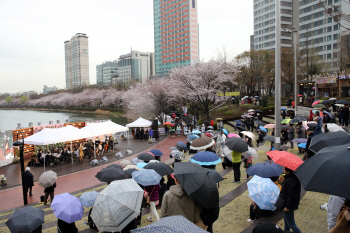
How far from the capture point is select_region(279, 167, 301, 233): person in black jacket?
15.9ft

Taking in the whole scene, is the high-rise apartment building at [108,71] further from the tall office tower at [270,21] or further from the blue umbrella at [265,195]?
the blue umbrella at [265,195]

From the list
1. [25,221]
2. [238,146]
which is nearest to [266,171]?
[238,146]

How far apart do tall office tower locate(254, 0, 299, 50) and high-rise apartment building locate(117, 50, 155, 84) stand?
8176 centimetres

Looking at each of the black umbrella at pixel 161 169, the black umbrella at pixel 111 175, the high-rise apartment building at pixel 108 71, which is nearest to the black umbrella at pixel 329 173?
the black umbrella at pixel 161 169

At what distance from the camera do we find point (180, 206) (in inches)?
176

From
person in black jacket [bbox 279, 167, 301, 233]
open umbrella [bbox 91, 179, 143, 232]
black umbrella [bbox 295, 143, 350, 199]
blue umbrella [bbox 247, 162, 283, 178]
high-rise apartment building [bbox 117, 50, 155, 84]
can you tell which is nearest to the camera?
black umbrella [bbox 295, 143, 350, 199]

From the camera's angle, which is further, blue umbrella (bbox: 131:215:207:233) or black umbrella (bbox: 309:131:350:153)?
black umbrella (bbox: 309:131:350:153)

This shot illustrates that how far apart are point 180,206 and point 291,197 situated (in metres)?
2.09

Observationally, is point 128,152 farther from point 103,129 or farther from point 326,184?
point 326,184

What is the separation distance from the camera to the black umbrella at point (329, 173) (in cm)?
325

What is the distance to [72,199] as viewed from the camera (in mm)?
5918

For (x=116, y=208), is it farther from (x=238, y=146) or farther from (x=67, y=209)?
(x=238, y=146)

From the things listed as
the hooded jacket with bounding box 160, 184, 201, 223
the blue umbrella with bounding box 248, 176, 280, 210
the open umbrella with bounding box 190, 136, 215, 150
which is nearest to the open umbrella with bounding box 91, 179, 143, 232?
the hooded jacket with bounding box 160, 184, 201, 223

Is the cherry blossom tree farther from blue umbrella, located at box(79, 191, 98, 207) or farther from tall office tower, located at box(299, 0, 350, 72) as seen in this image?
tall office tower, located at box(299, 0, 350, 72)
